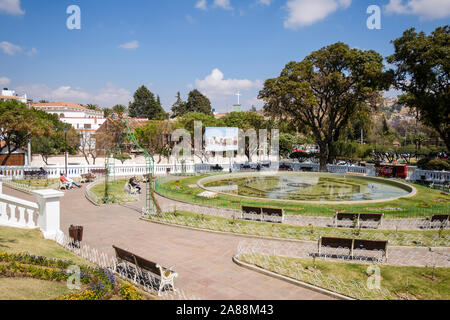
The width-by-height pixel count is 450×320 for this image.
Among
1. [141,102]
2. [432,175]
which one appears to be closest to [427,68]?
[432,175]

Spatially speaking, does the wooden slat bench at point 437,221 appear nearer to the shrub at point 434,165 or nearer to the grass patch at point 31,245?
A: the grass patch at point 31,245

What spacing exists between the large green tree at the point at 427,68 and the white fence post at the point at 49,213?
94.6 ft

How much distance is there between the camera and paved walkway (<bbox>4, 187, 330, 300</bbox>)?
8.03 m

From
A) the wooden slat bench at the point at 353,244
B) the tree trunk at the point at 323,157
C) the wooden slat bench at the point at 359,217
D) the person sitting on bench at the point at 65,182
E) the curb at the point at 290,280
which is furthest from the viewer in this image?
the tree trunk at the point at 323,157

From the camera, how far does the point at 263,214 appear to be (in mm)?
15773

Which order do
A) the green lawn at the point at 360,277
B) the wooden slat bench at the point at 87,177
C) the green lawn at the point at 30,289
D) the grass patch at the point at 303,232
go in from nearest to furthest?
the green lawn at the point at 30,289
the green lawn at the point at 360,277
the grass patch at the point at 303,232
the wooden slat bench at the point at 87,177

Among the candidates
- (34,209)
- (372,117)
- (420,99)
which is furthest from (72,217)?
(372,117)

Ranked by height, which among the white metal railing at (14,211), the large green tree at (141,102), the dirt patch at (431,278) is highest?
the large green tree at (141,102)

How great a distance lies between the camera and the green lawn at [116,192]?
20.0 meters

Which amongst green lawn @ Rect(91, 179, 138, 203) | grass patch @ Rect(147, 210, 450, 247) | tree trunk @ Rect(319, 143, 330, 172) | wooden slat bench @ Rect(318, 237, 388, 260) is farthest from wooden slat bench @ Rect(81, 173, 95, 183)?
tree trunk @ Rect(319, 143, 330, 172)

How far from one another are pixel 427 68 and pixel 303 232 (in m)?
22.1

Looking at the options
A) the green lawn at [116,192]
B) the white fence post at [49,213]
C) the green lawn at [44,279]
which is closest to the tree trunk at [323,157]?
the green lawn at [116,192]

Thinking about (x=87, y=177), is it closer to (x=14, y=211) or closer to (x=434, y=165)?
(x=14, y=211)

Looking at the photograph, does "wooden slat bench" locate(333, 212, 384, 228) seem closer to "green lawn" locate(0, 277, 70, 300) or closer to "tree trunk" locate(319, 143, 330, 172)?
"green lawn" locate(0, 277, 70, 300)
